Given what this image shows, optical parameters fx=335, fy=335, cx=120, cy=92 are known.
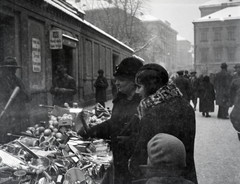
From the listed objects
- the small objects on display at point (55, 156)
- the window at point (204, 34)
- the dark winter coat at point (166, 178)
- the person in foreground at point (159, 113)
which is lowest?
the small objects on display at point (55, 156)

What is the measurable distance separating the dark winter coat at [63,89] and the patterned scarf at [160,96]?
504cm

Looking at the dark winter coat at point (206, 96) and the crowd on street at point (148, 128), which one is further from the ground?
the crowd on street at point (148, 128)

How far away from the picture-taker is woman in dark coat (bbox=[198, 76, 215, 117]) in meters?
12.6

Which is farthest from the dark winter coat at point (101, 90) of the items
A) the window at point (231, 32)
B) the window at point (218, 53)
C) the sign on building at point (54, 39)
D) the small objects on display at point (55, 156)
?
the window at point (231, 32)

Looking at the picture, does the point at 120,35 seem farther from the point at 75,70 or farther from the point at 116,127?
the point at 116,127

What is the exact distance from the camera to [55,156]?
4398 millimetres

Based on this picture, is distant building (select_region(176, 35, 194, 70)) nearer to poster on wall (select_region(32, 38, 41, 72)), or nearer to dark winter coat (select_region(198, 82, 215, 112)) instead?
poster on wall (select_region(32, 38, 41, 72))

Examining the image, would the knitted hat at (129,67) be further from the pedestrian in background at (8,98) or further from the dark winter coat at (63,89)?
the dark winter coat at (63,89)

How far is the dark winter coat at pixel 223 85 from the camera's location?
11.2m

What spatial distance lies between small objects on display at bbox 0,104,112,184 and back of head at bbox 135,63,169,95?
0.99m

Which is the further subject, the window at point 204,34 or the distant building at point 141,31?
the window at point 204,34

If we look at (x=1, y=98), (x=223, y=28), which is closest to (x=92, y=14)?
(x=223, y=28)

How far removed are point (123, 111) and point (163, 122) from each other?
2.68 feet

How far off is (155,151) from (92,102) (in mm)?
10476
